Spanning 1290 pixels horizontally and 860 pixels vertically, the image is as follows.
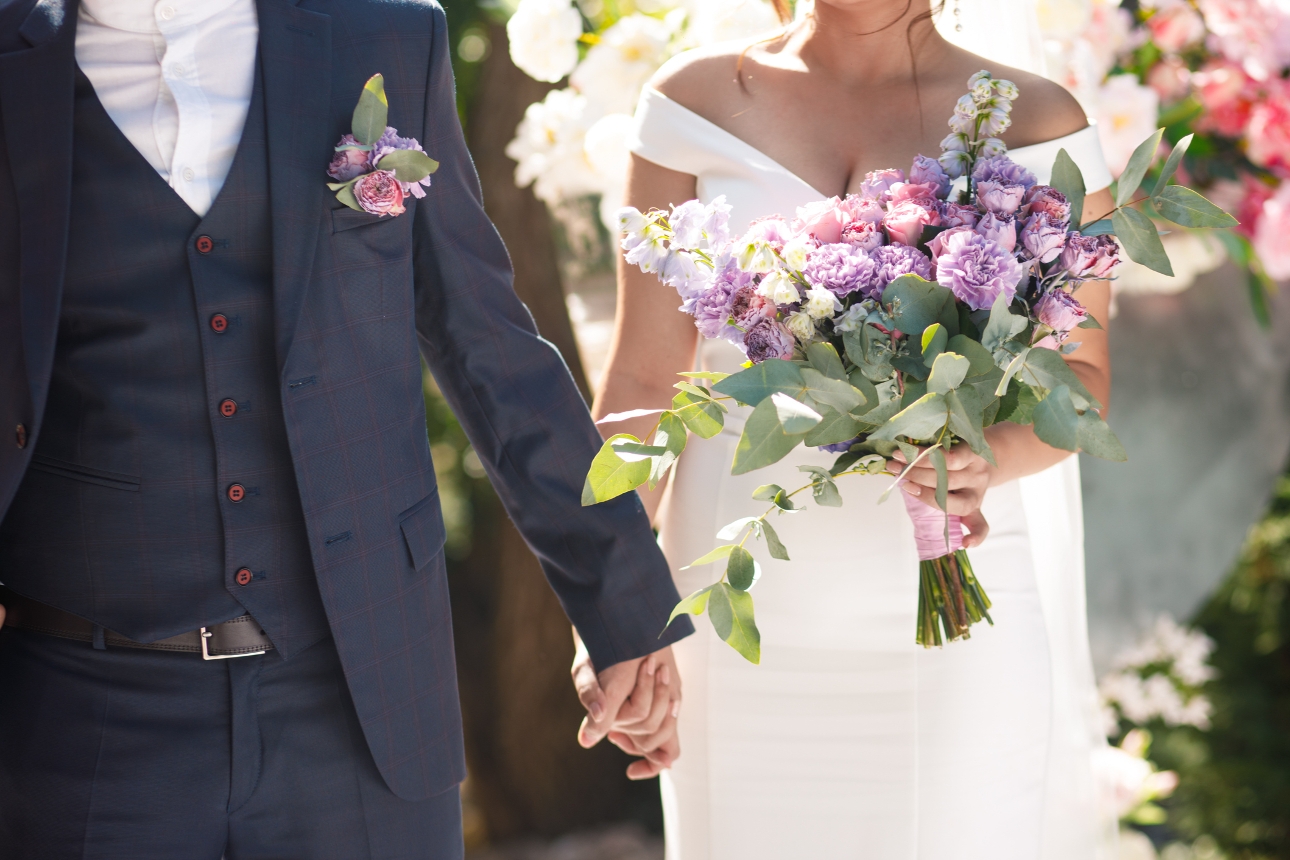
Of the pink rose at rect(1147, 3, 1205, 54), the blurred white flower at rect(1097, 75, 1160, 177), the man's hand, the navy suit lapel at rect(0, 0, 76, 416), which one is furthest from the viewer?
the pink rose at rect(1147, 3, 1205, 54)

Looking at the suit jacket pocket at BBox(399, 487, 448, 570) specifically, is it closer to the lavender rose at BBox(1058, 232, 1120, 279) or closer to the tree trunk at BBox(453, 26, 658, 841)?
the lavender rose at BBox(1058, 232, 1120, 279)

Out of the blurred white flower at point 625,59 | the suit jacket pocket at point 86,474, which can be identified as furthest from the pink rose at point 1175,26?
the suit jacket pocket at point 86,474

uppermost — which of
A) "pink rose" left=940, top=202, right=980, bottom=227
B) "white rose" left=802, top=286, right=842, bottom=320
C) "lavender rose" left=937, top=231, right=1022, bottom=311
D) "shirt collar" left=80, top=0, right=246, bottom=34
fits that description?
"shirt collar" left=80, top=0, right=246, bottom=34

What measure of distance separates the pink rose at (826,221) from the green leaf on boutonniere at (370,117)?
2.04 feet

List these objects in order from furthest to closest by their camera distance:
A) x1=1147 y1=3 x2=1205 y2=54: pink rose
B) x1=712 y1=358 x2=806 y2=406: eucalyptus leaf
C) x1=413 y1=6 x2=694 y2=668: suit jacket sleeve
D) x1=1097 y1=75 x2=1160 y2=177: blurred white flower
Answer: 1. x1=1147 y1=3 x2=1205 y2=54: pink rose
2. x1=1097 y1=75 x2=1160 y2=177: blurred white flower
3. x1=413 y1=6 x2=694 y2=668: suit jacket sleeve
4. x1=712 y1=358 x2=806 y2=406: eucalyptus leaf

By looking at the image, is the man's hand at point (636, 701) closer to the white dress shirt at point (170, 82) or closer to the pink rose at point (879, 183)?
the pink rose at point (879, 183)

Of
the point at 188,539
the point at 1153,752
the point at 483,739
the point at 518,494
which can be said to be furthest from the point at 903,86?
the point at 1153,752

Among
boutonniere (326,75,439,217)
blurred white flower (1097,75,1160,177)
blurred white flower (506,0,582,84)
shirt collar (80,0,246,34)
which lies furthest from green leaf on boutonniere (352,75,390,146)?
blurred white flower (1097,75,1160,177)

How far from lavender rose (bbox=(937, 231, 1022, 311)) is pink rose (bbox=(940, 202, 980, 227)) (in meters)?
0.09

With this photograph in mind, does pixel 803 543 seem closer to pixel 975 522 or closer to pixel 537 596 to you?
pixel 975 522

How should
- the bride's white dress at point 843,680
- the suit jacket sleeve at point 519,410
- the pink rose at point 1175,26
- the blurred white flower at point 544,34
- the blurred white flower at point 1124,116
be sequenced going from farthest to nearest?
the pink rose at point 1175,26, the blurred white flower at point 1124,116, the blurred white flower at point 544,34, the bride's white dress at point 843,680, the suit jacket sleeve at point 519,410

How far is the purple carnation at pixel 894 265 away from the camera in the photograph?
1.71 meters

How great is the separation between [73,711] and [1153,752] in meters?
4.38

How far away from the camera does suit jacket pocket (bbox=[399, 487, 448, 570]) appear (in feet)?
5.53
